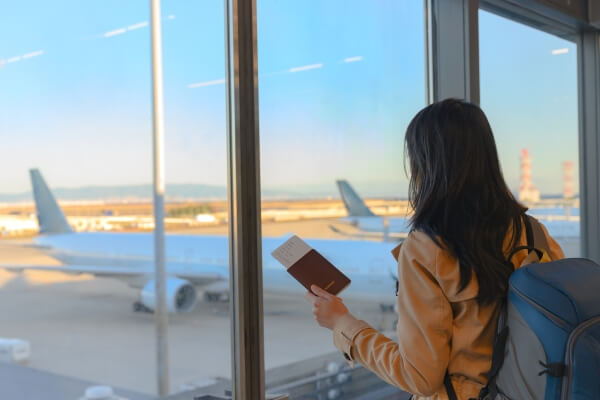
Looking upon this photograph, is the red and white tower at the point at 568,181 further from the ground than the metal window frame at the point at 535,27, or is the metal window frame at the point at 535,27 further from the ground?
the metal window frame at the point at 535,27

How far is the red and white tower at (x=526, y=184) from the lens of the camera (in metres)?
4.04

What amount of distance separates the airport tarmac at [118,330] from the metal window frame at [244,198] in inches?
3.9

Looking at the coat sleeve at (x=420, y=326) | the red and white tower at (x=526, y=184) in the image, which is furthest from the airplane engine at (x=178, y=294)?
the coat sleeve at (x=420, y=326)

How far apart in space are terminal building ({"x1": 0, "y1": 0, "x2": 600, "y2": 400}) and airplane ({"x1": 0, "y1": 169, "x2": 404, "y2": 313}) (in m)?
0.02

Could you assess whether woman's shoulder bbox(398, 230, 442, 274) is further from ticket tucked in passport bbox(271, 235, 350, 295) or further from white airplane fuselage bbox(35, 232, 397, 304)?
white airplane fuselage bbox(35, 232, 397, 304)

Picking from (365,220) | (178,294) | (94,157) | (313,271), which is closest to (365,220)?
(365,220)

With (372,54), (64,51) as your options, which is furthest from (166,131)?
(372,54)

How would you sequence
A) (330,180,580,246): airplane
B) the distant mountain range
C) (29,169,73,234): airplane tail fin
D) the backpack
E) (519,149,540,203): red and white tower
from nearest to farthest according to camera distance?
the backpack → (29,169,73,234): airplane tail fin → the distant mountain range → (330,180,580,246): airplane → (519,149,540,203): red and white tower

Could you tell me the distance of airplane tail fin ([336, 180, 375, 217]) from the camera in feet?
11.4

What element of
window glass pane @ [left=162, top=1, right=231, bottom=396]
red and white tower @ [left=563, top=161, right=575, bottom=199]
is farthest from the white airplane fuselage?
red and white tower @ [left=563, top=161, right=575, bottom=199]

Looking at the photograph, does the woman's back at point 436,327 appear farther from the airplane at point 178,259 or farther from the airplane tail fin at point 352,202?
the airplane tail fin at point 352,202

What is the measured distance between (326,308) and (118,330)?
3.04 m

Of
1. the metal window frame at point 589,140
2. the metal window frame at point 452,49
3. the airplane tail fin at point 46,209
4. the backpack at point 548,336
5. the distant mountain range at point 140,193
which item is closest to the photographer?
the backpack at point 548,336

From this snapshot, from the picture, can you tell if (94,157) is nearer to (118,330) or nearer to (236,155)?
(236,155)
